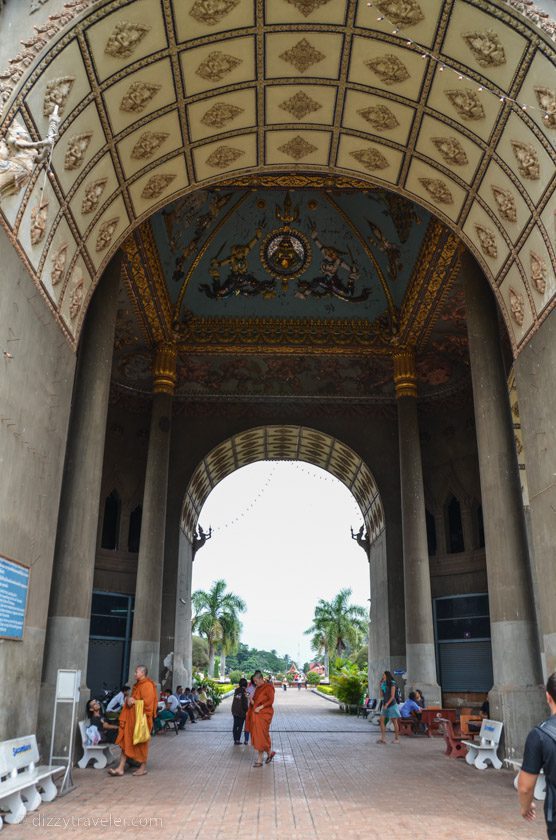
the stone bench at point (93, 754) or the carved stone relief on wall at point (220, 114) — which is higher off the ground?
the carved stone relief on wall at point (220, 114)

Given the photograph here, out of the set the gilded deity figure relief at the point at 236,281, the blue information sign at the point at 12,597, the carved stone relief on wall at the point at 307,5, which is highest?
the gilded deity figure relief at the point at 236,281

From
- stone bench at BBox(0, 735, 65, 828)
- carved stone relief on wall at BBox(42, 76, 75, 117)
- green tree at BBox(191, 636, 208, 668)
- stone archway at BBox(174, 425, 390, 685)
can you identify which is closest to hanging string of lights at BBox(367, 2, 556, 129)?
carved stone relief on wall at BBox(42, 76, 75, 117)

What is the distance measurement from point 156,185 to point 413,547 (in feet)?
40.7

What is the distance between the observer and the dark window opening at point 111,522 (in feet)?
73.7

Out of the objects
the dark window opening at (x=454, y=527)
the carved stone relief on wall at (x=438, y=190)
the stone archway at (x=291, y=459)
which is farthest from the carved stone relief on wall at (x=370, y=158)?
the dark window opening at (x=454, y=527)

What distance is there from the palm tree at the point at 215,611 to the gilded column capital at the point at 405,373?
46.2 metres

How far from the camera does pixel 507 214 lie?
10773 millimetres

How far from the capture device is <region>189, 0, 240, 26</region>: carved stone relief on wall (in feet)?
31.2

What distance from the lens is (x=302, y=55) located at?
10.6 metres

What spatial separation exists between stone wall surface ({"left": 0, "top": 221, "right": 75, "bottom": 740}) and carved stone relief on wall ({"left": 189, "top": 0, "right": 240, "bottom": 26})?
15.0 feet

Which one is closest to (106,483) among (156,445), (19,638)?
(156,445)

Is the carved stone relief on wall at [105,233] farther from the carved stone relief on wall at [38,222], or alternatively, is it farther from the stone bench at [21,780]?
the stone bench at [21,780]
